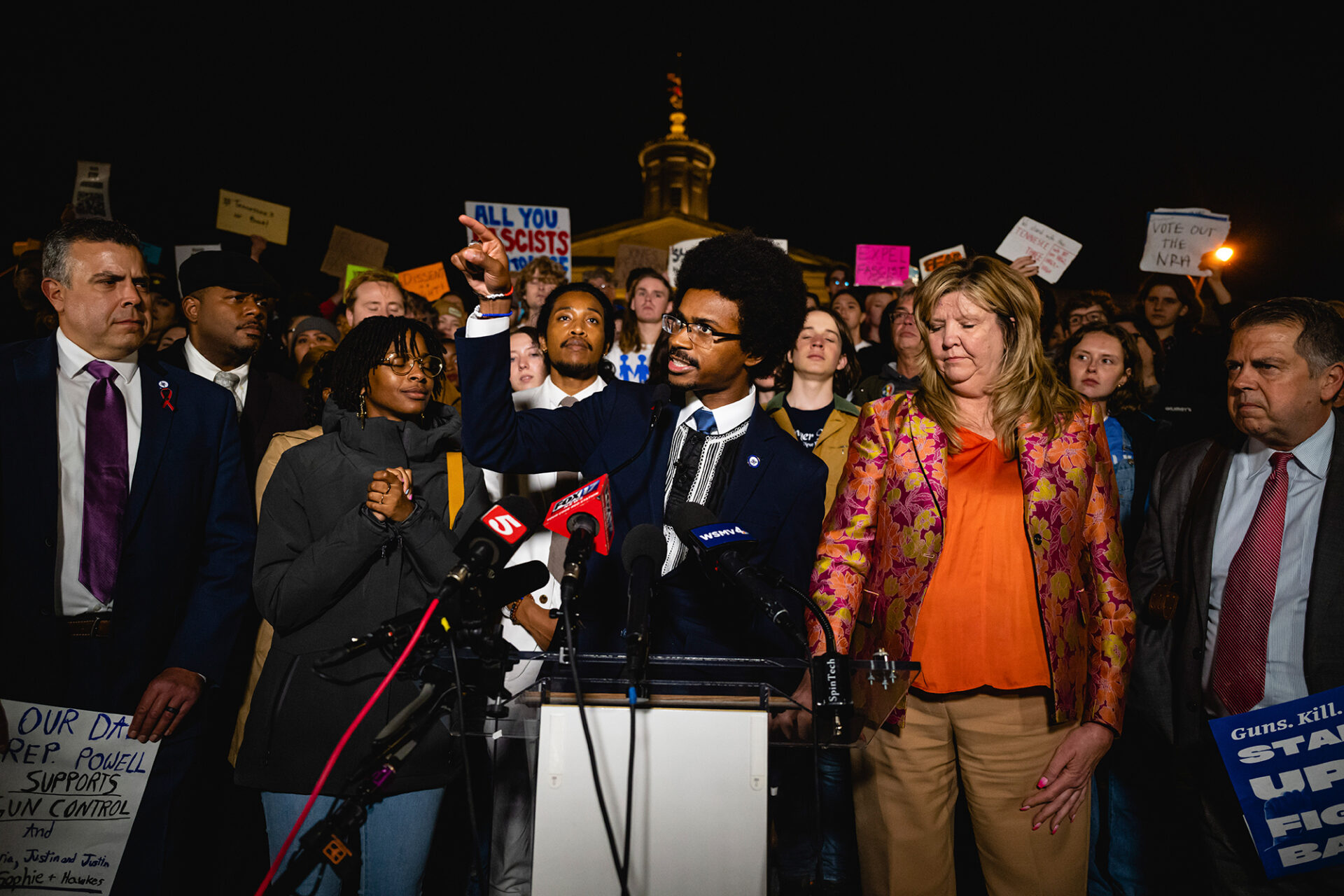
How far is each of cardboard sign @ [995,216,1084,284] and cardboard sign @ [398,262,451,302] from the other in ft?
18.2

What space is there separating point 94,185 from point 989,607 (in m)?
8.15

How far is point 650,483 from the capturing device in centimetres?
275

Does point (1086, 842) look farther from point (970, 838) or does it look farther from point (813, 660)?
point (970, 838)

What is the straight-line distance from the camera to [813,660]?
5.50 ft

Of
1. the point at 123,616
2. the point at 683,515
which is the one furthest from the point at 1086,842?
the point at 123,616

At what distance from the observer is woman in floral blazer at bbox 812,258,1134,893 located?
249 cm

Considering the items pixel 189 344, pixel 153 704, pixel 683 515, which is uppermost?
pixel 189 344

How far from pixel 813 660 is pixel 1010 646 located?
3.77 ft

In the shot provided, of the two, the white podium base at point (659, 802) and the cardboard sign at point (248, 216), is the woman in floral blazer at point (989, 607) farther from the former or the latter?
the cardboard sign at point (248, 216)

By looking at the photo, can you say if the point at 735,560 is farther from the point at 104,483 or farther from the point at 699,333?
the point at 104,483

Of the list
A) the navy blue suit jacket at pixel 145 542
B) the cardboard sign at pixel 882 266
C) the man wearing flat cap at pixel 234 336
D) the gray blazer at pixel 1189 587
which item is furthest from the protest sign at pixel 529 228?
the gray blazer at pixel 1189 587

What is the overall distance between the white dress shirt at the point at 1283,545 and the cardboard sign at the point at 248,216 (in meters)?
8.05

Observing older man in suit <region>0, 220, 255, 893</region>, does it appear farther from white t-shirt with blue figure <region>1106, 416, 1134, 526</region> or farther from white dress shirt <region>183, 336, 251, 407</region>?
white t-shirt with blue figure <region>1106, 416, 1134, 526</region>

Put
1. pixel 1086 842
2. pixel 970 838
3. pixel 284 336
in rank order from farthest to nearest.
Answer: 1. pixel 284 336
2. pixel 970 838
3. pixel 1086 842
